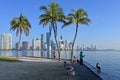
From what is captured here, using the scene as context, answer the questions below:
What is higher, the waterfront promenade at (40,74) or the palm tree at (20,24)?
the palm tree at (20,24)

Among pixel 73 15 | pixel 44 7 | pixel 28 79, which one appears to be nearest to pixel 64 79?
pixel 28 79

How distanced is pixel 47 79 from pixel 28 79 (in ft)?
4.69

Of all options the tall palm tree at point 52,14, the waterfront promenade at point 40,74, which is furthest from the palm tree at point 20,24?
the waterfront promenade at point 40,74

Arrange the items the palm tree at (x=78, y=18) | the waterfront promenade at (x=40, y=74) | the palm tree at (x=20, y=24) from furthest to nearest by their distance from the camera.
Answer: the palm tree at (x=20, y=24) → the palm tree at (x=78, y=18) → the waterfront promenade at (x=40, y=74)

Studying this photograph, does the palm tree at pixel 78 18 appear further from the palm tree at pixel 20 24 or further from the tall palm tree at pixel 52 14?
the palm tree at pixel 20 24

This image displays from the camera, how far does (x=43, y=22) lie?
4909 centimetres

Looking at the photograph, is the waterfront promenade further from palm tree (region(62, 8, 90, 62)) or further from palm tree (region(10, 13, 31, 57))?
palm tree (region(10, 13, 31, 57))

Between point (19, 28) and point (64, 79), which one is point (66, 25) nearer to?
point (19, 28)

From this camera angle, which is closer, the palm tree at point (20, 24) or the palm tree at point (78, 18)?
the palm tree at point (78, 18)

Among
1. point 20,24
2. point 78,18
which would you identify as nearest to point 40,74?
point 78,18

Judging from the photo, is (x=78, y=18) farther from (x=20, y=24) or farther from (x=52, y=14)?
(x=20, y=24)

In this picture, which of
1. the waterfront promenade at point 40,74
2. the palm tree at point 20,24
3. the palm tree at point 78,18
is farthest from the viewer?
the palm tree at point 20,24

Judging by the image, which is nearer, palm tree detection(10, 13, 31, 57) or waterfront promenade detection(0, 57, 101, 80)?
waterfront promenade detection(0, 57, 101, 80)

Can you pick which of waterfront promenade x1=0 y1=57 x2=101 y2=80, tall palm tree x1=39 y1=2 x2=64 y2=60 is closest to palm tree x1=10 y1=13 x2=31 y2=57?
tall palm tree x1=39 y1=2 x2=64 y2=60
